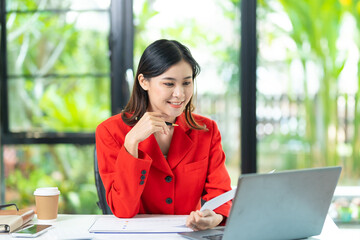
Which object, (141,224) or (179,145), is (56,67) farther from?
(141,224)

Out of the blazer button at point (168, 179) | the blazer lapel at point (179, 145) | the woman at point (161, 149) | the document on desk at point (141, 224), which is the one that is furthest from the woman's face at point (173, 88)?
the document on desk at point (141, 224)

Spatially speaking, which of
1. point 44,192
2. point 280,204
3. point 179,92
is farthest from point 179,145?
point 280,204

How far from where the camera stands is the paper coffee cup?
→ 1.58m

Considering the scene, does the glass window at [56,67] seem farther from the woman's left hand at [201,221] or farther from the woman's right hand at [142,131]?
the woman's left hand at [201,221]

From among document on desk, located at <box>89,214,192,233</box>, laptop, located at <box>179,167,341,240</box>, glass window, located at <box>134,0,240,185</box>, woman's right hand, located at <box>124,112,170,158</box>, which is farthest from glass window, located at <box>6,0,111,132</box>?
laptop, located at <box>179,167,341,240</box>

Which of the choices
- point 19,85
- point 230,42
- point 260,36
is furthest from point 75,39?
point 260,36

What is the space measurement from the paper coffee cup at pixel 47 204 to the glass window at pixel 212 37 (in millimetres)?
1677

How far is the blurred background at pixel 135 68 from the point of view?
3125mm

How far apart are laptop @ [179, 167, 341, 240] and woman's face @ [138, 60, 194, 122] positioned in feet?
1.98

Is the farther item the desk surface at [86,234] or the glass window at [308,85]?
the glass window at [308,85]

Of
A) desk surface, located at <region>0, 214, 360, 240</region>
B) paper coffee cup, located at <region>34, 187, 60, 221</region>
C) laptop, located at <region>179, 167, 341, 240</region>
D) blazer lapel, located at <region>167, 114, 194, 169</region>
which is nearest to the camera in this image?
laptop, located at <region>179, 167, 341, 240</region>

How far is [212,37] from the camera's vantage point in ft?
10.4

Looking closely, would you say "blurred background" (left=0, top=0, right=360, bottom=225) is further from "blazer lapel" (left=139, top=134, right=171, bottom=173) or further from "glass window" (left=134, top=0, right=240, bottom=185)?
"blazer lapel" (left=139, top=134, right=171, bottom=173)

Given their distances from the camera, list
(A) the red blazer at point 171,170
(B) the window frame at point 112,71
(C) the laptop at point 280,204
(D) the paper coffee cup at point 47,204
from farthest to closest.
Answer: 1. (B) the window frame at point 112,71
2. (A) the red blazer at point 171,170
3. (D) the paper coffee cup at point 47,204
4. (C) the laptop at point 280,204
